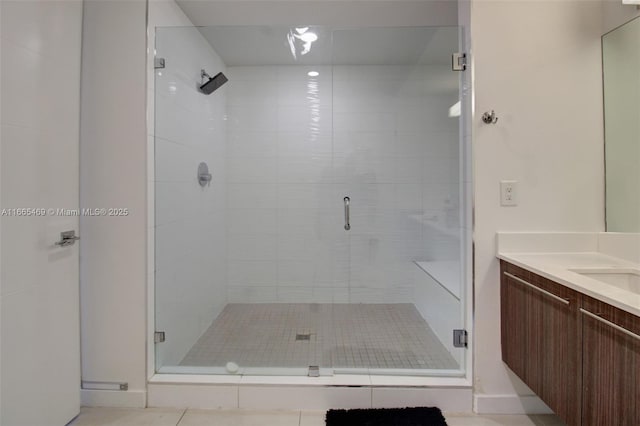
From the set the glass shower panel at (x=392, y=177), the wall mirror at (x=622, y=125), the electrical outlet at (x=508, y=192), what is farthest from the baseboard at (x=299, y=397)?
the wall mirror at (x=622, y=125)

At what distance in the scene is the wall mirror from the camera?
1621mm

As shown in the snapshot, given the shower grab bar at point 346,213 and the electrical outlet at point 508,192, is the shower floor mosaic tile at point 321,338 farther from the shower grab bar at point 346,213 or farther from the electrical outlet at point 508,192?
the electrical outlet at point 508,192

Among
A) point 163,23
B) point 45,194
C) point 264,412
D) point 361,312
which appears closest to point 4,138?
point 45,194

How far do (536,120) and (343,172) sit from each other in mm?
1198

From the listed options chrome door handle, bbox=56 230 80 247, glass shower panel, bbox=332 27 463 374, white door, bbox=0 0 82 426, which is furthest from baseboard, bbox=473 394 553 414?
chrome door handle, bbox=56 230 80 247

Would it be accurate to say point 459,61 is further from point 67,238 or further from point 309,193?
point 67,238

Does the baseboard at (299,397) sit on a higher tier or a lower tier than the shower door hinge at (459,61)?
lower

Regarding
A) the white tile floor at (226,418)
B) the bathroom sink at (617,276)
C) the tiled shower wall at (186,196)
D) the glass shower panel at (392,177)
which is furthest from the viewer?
the glass shower panel at (392,177)

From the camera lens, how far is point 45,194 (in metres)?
1.57

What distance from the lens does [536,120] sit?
70.0 inches

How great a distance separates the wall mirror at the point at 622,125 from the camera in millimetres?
1621

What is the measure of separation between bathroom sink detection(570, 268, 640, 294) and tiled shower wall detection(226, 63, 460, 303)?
95 centimetres

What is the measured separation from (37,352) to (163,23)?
6.02 feet

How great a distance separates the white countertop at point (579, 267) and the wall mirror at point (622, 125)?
211 mm
